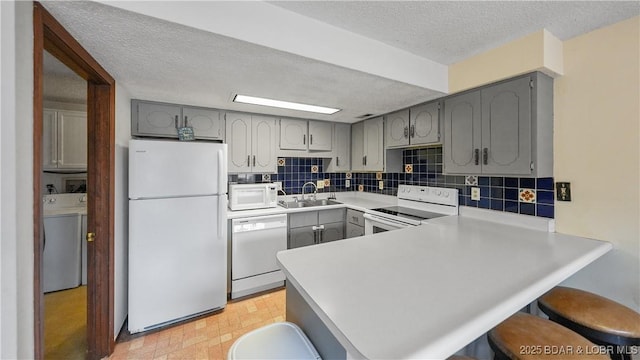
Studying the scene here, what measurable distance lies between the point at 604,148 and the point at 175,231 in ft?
10.2

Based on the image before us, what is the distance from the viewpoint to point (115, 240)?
177 cm

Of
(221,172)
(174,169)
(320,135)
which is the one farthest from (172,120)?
(320,135)

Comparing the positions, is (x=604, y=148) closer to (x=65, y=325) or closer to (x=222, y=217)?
(x=222, y=217)

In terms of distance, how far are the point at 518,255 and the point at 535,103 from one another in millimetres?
1041

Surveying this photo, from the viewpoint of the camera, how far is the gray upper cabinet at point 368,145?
116 inches

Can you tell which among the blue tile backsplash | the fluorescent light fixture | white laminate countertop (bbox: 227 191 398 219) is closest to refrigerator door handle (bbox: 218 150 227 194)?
white laminate countertop (bbox: 227 191 398 219)

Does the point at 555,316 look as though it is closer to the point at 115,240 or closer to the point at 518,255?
the point at 518,255

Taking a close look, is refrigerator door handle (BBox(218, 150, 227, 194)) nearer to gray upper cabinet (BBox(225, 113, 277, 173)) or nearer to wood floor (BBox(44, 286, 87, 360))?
gray upper cabinet (BBox(225, 113, 277, 173))

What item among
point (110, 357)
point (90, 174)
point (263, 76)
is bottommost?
point (110, 357)

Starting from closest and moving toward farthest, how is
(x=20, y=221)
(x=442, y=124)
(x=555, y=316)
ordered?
(x=20, y=221), (x=555, y=316), (x=442, y=124)

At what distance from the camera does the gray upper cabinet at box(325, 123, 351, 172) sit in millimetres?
3328

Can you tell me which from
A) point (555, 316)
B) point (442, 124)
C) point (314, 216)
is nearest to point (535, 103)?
point (442, 124)

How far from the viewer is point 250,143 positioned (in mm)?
2750

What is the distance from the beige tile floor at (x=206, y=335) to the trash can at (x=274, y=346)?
39.6 inches
